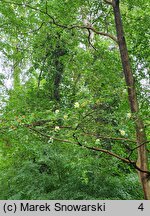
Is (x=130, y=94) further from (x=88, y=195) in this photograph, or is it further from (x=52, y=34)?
(x=52, y=34)

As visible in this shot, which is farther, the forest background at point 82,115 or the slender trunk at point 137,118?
the slender trunk at point 137,118

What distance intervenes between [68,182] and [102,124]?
113 cm

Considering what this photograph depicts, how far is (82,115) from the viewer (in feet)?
9.88

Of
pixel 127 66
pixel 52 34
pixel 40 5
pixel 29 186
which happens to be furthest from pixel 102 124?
pixel 52 34

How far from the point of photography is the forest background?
317cm

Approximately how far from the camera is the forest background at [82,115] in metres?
3.17

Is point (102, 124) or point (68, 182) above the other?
point (102, 124)

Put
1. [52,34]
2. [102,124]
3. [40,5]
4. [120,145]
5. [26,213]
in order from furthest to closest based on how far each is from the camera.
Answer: [52,34], [120,145], [40,5], [102,124], [26,213]

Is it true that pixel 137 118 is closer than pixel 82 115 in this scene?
No

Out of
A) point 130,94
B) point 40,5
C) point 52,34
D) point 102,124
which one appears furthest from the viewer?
point 52,34

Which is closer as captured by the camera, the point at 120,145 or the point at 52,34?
the point at 120,145

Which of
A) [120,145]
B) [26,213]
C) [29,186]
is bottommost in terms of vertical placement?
[26,213]

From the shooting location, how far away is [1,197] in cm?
430

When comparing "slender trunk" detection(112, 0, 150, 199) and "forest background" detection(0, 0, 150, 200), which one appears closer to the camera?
"forest background" detection(0, 0, 150, 200)
